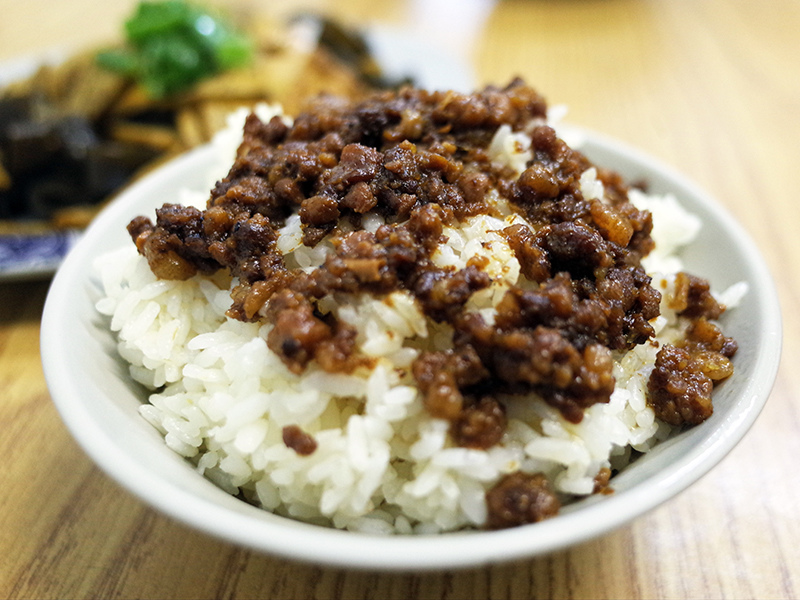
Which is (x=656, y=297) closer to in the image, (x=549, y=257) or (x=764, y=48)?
(x=549, y=257)

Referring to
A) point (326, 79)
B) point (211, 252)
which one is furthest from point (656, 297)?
point (326, 79)

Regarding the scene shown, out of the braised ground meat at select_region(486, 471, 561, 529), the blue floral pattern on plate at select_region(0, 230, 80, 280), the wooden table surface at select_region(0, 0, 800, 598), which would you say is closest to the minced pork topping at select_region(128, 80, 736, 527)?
the braised ground meat at select_region(486, 471, 561, 529)

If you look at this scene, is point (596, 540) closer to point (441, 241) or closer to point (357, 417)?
point (357, 417)

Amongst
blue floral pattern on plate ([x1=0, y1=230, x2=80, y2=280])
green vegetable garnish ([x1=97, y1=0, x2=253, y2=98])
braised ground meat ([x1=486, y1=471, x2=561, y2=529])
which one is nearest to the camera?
braised ground meat ([x1=486, y1=471, x2=561, y2=529])

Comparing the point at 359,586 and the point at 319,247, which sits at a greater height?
the point at 319,247

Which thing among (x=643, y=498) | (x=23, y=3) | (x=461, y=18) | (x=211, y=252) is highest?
(x=643, y=498)

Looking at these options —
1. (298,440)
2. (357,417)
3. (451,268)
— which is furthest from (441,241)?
(298,440)

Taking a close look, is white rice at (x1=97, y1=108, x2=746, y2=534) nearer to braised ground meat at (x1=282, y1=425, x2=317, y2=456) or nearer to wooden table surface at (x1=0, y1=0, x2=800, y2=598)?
braised ground meat at (x1=282, y1=425, x2=317, y2=456)
